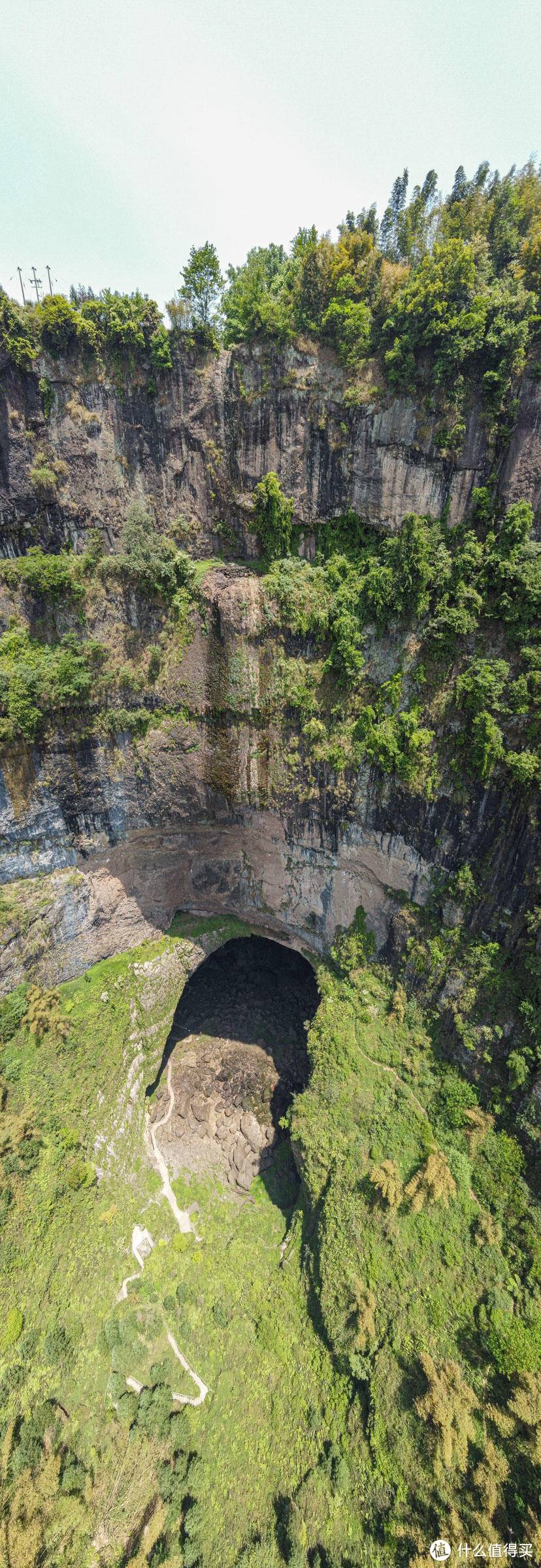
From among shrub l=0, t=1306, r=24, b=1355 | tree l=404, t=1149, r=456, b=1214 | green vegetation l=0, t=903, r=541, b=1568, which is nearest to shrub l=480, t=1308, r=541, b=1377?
green vegetation l=0, t=903, r=541, b=1568

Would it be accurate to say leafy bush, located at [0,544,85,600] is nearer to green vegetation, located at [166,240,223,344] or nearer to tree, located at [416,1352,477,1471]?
green vegetation, located at [166,240,223,344]

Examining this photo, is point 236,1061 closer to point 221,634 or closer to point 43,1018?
point 43,1018

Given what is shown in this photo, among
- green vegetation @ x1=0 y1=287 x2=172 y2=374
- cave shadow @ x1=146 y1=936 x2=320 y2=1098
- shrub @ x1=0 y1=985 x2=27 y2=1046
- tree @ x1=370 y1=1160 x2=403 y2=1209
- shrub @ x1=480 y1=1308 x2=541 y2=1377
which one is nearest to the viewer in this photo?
shrub @ x1=480 y1=1308 x2=541 y2=1377

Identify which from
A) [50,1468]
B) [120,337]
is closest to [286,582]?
[120,337]

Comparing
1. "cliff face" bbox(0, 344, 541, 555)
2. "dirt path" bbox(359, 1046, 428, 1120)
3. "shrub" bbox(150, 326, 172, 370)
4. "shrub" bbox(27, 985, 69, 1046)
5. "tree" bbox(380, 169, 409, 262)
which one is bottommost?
"dirt path" bbox(359, 1046, 428, 1120)

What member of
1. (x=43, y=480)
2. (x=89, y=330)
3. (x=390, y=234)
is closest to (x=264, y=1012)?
(x=43, y=480)
